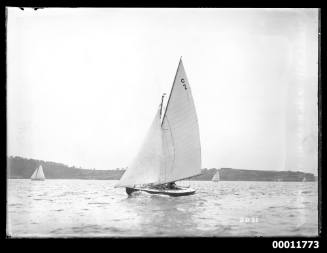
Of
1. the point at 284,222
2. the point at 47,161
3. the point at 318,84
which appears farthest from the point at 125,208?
the point at 318,84

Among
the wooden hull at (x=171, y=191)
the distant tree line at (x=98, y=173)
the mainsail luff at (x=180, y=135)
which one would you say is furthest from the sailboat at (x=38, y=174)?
the mainsail luff at (x=180, y=135)

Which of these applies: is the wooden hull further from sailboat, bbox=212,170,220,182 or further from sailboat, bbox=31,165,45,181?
sailboat, bbox=31,165,45,181

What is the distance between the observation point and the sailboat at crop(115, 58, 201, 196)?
5.45 meters

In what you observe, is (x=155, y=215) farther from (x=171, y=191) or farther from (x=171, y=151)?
(x=171, y=151)

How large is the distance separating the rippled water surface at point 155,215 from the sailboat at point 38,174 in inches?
2.1

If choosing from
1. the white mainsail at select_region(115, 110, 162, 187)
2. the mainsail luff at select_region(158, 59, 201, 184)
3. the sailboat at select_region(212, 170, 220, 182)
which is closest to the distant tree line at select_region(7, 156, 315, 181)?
the sailboat at select_region(212, 170, 220, 182)

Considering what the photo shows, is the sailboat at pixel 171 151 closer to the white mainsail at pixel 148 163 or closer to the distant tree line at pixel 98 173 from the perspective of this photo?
the white mainsail at pixel 148 163

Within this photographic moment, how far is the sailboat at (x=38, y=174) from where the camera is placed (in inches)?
→ 199

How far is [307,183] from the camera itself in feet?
16.9

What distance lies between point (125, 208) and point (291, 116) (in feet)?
6.42

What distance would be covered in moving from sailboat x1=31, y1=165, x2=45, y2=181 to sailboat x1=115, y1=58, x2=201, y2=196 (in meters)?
0.80

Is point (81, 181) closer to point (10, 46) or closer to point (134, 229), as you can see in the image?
point (134, 229)

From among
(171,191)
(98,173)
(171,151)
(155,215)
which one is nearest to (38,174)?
(98,173)

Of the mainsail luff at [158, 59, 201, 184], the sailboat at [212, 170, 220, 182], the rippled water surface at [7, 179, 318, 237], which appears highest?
the mainsail luff at [158, 59, 201, 184]
